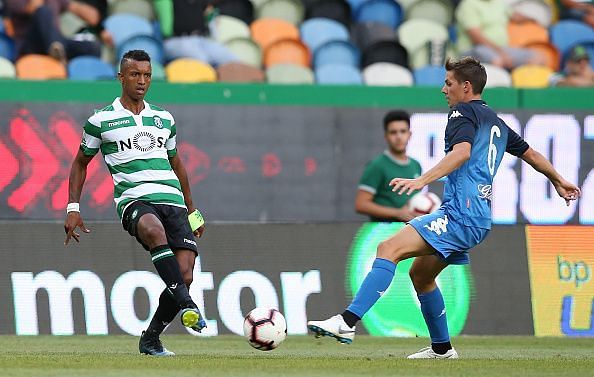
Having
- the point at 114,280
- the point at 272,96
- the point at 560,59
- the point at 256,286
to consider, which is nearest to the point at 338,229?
the point at 256,286

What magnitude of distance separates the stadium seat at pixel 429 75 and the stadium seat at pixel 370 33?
93cm

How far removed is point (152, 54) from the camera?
18219mm

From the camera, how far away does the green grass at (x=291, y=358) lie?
8.64 meters

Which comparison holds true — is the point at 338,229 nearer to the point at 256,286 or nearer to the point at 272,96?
the point at 256,286

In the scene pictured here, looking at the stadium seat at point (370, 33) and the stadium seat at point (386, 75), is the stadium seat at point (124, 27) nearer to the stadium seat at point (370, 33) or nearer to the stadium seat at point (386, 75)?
the stadium seat at point (386, 75)

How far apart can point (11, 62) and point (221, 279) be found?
5454 millimetres

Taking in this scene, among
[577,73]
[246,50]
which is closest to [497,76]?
[577,73]

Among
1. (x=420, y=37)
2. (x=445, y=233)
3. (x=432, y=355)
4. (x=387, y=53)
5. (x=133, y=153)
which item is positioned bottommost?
(x=432, y=355)

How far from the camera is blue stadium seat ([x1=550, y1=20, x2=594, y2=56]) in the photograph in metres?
20.4

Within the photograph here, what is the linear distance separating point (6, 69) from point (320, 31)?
4.63m

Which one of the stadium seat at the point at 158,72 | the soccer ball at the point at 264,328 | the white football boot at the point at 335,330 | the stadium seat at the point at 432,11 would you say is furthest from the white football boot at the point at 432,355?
the stadium seat at the point at 432,11

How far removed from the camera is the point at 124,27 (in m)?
18.6

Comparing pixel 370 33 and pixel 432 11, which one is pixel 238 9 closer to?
pixel 370 33

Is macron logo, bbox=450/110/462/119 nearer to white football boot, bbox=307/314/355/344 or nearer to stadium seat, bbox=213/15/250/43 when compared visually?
white football boot, bbox=307/314/355/344
